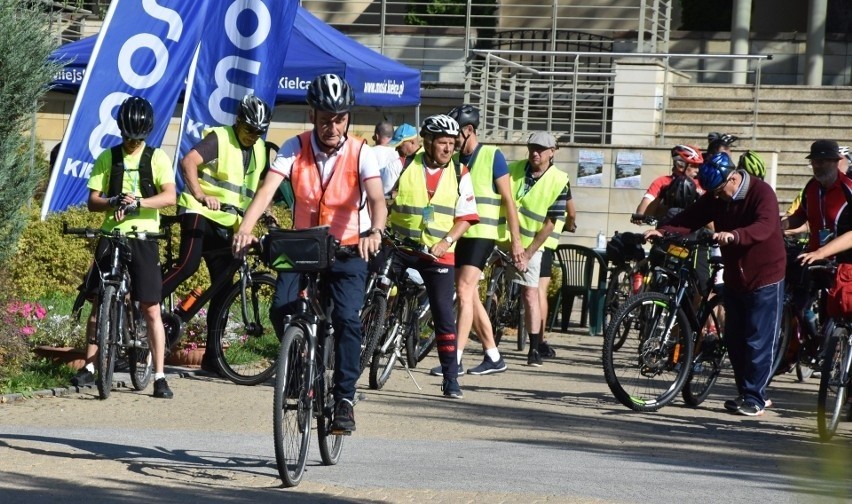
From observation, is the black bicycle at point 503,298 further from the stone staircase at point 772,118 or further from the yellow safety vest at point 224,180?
the stone staircase at point 772,118

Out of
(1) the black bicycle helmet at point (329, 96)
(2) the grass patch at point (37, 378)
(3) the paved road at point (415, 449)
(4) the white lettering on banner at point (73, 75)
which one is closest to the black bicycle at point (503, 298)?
(3) the paved road at point (415, 449)

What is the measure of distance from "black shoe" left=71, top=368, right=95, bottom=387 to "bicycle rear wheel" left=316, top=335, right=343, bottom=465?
267 centimetres

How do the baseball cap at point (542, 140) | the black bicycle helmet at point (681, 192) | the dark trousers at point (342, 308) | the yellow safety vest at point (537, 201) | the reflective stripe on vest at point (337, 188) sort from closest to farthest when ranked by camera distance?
the dark trousers at point (342, 308), the reflective stripe on vest at point (337, 188), the baseball cap at point (542, 140), the yellow safety vest at point (537, 201), the black bicycle helmet at point (681, 192)

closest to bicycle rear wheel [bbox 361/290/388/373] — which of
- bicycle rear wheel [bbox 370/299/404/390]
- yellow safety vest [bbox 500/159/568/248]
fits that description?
bicycle rear wheel [bbox 370/299/404/390]

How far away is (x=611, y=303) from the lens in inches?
541

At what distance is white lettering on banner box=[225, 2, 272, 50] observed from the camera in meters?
12.5

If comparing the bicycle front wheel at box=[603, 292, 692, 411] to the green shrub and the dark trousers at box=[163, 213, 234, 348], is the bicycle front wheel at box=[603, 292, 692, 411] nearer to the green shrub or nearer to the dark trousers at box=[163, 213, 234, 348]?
the dark trousers at box=[163, 213, 234, 348]

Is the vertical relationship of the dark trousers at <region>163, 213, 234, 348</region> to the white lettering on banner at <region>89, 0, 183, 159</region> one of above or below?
below

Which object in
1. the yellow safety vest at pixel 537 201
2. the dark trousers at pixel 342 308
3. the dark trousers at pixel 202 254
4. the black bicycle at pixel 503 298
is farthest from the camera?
the black bicycle at pixel 503 298

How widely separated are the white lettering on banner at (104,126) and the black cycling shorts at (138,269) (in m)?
3.57

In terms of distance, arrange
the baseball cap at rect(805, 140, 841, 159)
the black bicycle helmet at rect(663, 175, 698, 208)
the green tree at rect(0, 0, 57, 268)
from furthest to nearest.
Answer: the black bicycle helmet at rect(663, 175, 698, 208) < the baseball cap at rect(805, 140, 841, 159) < the green tree at rect(0, 0, 57, 268)

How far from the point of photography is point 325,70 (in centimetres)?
1521

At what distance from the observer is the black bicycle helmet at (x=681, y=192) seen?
500 inches

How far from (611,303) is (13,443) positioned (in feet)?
26.8
